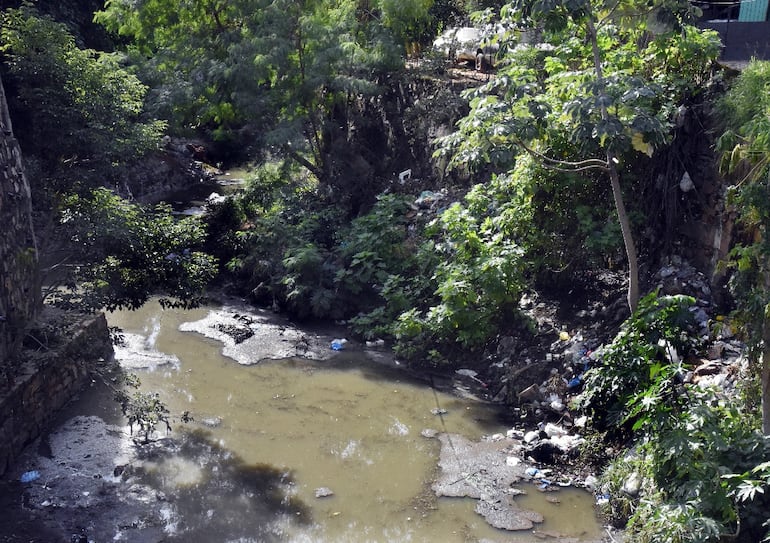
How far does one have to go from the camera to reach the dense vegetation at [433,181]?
17.4 ft

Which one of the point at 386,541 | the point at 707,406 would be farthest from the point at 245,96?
the point at 707,406

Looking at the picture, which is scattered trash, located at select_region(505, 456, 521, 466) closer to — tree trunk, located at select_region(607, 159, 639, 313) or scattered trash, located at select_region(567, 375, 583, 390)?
scattered trash, located at select_region(567, 375, 583, 390)

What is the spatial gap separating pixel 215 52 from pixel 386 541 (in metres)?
9.49

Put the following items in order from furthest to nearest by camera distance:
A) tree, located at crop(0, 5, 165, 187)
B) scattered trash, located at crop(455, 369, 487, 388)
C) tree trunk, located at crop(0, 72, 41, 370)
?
scattered trash, located at crop(455, 369, 487, 388) < tree, located at crop(0, 5, 165, 187) < tree trunk, located at crop(0, 72, 41, 370)

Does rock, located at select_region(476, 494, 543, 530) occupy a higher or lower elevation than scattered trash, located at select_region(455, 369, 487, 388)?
higher

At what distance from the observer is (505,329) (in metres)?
8.52

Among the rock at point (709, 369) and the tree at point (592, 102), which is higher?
the tree at point (592, 102)

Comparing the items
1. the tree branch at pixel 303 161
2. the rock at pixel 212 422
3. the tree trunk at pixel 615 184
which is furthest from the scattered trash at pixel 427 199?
the rock at pixel 212 422

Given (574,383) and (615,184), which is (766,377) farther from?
(574,383)

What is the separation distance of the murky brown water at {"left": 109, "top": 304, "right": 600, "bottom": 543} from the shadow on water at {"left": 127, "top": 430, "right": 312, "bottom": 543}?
0.02 meters

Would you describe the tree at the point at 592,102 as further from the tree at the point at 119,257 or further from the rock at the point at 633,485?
the tree at the point at 119,257

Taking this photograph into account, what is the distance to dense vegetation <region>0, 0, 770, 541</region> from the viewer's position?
5301 millimetres

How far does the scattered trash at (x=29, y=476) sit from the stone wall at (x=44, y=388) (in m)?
0.17

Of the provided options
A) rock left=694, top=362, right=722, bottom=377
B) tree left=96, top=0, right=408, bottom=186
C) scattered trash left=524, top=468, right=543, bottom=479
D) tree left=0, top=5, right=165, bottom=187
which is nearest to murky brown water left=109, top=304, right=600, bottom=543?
scattered trash left=524, top=468, right=543, bottom=479
